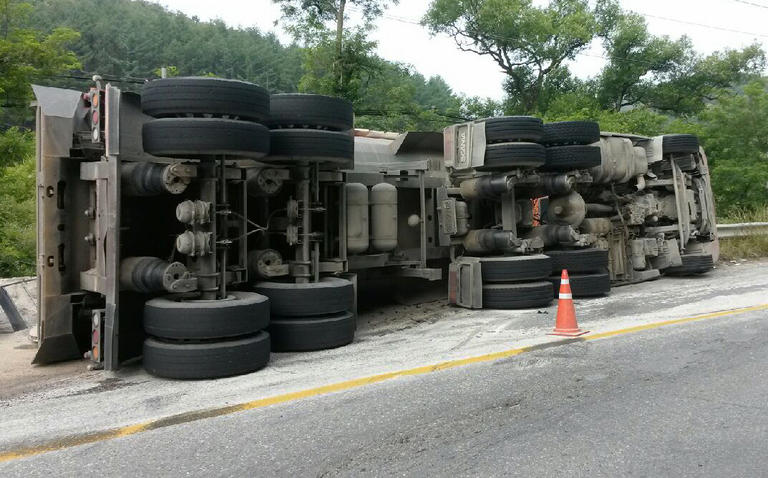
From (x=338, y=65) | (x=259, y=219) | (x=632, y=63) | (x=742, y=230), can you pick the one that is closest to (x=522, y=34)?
(x=632, y=63)

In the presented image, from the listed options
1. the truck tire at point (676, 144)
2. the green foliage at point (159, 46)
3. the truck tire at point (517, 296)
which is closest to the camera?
the truck tire at point (517, 296)

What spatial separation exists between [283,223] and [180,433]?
353cm

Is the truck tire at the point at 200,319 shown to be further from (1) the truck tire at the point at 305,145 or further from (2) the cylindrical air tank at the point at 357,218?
(2) the cylindrical air tank at the point at 357,218

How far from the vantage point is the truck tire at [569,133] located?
9.54 meters

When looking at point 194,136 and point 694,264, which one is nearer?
point 194,136

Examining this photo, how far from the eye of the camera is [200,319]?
5.12 meters

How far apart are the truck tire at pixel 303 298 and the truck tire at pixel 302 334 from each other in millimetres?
82

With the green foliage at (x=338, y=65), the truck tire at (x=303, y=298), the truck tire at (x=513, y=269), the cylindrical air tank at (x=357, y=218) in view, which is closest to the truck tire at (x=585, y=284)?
the truck tire at (x=513, y=269)

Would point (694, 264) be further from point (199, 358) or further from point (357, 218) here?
point (199, 358)

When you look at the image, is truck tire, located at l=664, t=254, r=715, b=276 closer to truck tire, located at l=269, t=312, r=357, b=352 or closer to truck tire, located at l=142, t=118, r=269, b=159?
truck tire, located at l=269, t=312, r=357, b=352

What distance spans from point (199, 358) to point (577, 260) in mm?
Result: 6379

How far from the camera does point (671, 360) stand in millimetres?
5281

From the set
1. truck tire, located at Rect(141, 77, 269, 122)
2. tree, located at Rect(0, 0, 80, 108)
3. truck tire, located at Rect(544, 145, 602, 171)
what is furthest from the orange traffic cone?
tree, located at Rect(0, 0, 80, 108)

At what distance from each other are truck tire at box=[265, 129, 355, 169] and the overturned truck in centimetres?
2
